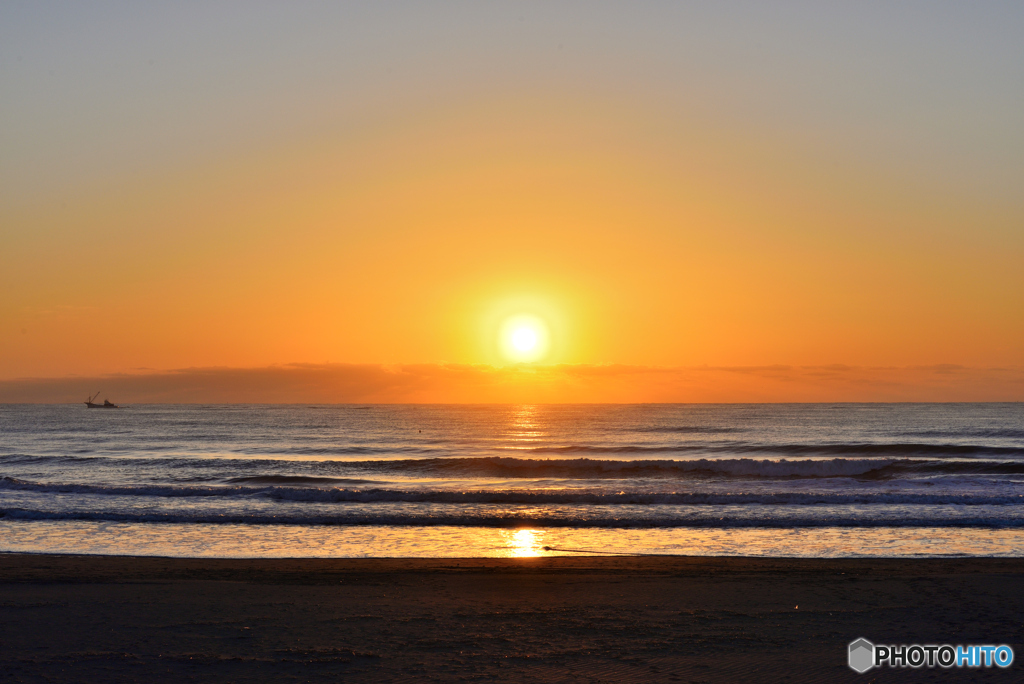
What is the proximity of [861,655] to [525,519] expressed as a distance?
1257 centimetres

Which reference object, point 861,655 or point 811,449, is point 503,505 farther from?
point 811,449

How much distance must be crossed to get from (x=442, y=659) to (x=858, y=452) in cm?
4939

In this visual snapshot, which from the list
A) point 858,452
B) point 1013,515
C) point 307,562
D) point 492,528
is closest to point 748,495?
point 1013,515

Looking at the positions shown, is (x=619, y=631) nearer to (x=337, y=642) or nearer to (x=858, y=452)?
(x=337, y=642)

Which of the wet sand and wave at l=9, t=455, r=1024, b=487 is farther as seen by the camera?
wave at l=9, t=455, r=1024, b=487

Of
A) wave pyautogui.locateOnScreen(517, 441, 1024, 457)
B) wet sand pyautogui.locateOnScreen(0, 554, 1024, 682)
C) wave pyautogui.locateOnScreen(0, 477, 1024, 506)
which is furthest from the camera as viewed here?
wave pyautogui.locateOnScreen(517, 441, 1024, 457)

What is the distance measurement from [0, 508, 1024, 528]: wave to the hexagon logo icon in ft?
33.8

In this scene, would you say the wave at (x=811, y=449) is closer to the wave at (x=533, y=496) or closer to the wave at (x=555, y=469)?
the wave at (x=555, y=469)

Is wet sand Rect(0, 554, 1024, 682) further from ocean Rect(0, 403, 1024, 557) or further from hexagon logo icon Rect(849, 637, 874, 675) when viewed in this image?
ocean Rect(0, 403, 1024, 557)

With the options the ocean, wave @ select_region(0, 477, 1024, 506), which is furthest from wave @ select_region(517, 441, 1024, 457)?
wave @ select_region(0, 477, 1024, 506)

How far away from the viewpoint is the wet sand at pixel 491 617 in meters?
7.80

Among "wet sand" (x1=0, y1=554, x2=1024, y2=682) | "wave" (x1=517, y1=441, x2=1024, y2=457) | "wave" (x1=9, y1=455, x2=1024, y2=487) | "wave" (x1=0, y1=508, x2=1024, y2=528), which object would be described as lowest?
"wet sand" (x1=0, y1=554, x2=1024, y2=682)

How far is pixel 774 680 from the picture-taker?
24.6 feet

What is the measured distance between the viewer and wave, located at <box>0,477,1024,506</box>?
75.7 feet
